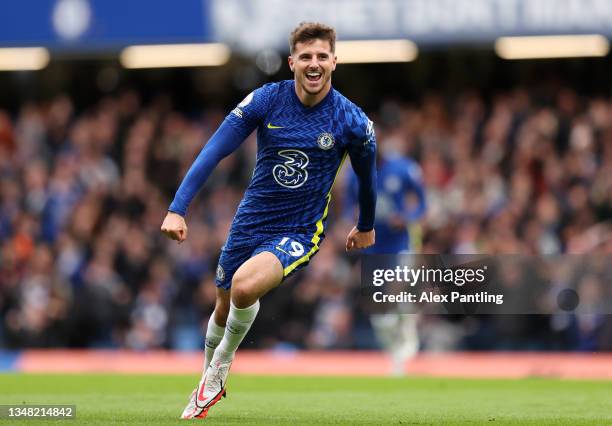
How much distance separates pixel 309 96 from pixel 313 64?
0.23 meters

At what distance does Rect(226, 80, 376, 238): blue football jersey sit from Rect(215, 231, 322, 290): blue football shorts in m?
0.06

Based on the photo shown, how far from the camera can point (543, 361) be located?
15.1 m

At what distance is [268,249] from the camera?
26.8ft

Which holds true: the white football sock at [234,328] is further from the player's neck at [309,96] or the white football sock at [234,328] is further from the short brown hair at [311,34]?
the short brown hair at [311,34]

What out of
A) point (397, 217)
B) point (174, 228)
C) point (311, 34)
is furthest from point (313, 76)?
point (397, 217)

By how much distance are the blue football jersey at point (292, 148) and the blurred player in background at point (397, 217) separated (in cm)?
559

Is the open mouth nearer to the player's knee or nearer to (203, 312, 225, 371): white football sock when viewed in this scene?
the player's knee

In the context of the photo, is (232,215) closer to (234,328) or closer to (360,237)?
(360,237)

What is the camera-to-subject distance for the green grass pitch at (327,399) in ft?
27.9

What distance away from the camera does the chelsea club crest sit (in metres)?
8.26

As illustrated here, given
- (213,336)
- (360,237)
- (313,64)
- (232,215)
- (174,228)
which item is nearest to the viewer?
(174,228)

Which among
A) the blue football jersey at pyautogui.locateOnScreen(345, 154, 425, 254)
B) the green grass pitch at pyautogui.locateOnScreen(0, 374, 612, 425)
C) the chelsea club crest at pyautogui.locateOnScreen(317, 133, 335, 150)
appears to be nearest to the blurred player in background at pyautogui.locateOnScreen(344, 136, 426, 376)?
the blue football jersey at pyautogui.locateOnScreen(345, 154, 425, 254)

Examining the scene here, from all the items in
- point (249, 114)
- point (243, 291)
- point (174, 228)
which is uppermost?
point (249, 114)

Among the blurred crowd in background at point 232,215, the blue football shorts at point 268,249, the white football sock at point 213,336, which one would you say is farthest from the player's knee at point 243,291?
the blurred crowd in background at point 232,215
